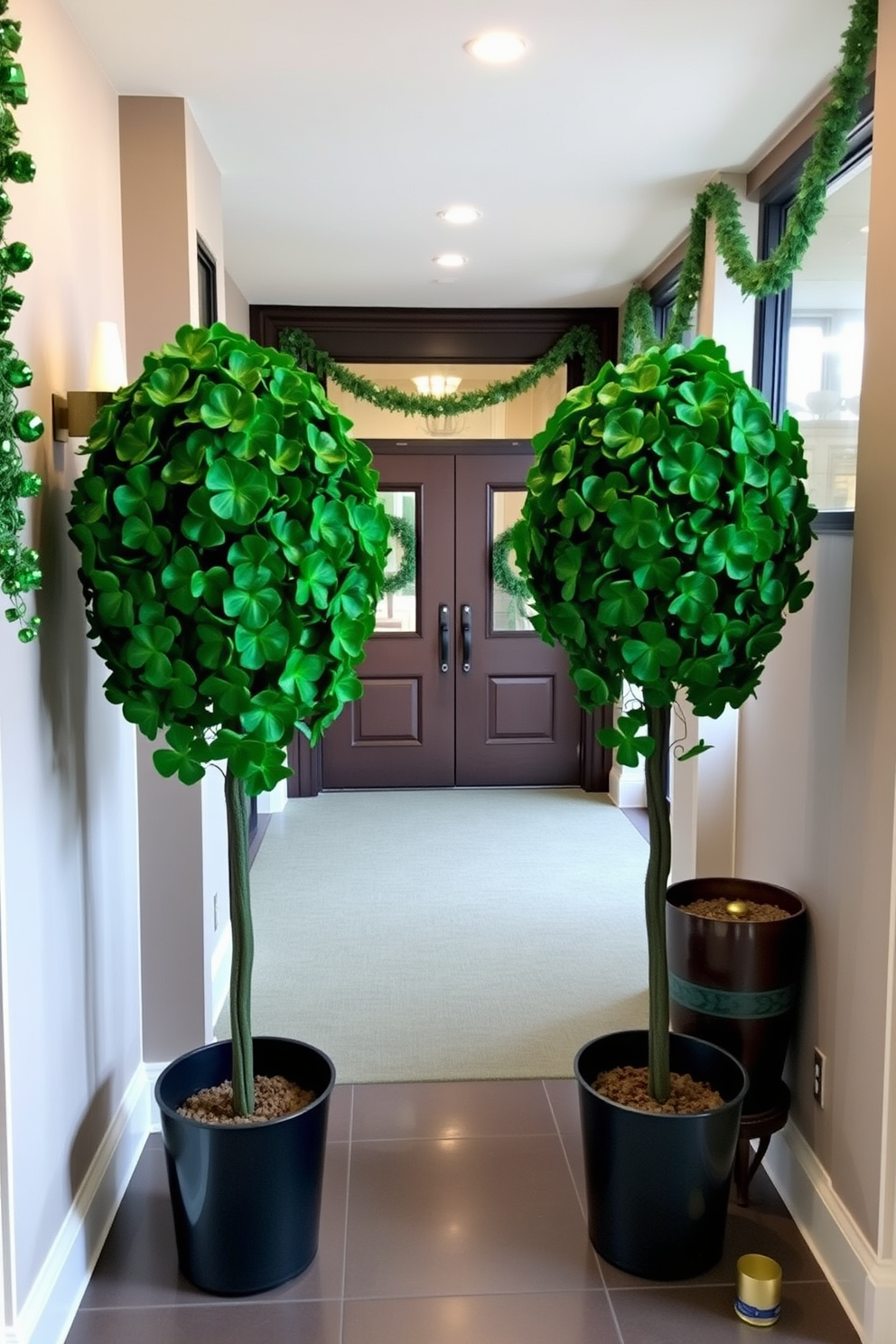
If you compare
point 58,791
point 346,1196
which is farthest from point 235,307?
point 346,1196

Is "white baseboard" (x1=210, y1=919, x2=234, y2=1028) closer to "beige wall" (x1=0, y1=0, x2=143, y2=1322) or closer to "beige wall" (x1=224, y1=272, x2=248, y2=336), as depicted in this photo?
"beige wall" (x1=0, y1=0, x2=143, y2=1322)

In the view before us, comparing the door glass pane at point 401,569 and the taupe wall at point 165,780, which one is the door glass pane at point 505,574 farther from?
the taupe wall at point 165,780

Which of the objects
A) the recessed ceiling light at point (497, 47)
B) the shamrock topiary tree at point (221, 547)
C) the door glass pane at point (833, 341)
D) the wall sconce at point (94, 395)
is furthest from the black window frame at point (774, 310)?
the wall sconce at point (94, 395)

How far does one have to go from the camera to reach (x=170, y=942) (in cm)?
286

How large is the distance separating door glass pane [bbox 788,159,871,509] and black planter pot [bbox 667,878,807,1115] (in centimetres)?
110

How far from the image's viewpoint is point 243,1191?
204 centimetres

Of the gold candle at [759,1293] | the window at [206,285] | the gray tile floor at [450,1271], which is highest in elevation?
the window at [206,285]

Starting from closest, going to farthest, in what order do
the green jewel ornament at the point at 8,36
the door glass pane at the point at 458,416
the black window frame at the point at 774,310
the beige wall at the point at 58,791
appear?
the green jewel ornament at the point at 8,36
the beige wall at the point at 58,791
the black window frame at the point at 774,310
the door glass pane at the point at 458,416

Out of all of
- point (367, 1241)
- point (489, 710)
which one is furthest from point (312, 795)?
point (367, 1241)

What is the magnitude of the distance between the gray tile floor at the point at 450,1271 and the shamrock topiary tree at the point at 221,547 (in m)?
1.00

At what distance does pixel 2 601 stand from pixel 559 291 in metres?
4.14

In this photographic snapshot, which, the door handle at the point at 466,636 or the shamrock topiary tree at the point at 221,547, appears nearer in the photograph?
the shamrock topiary tree at the point at 221,547

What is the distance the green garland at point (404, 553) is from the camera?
6.07 metres

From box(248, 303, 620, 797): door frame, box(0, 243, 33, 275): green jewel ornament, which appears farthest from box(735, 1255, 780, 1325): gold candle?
box(248, 303, 620, 797): door frame
